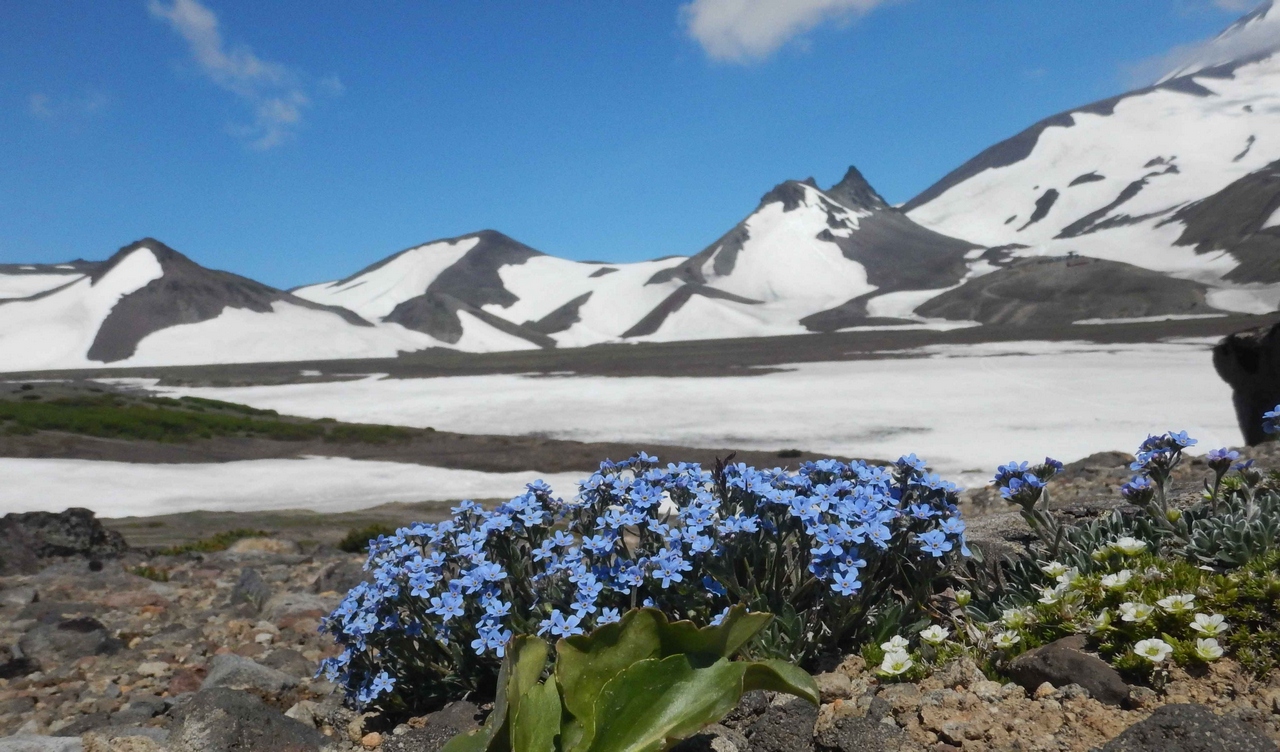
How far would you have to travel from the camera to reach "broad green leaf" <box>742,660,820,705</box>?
2.17 meters

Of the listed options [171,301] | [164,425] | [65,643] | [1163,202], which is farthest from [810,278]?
[65,643]

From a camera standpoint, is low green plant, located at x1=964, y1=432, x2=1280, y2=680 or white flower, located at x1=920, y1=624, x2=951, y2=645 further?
white flower, located at x1=920, y1=624, x2=951, y2=645

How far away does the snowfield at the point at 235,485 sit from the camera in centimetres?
1728

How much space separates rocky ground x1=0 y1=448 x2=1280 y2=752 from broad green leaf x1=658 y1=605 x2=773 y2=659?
465 mm

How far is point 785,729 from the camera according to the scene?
2537mm

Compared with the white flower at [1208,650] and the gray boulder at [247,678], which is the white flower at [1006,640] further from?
the gray boulder at [247,678]

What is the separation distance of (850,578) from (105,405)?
36.3 metres

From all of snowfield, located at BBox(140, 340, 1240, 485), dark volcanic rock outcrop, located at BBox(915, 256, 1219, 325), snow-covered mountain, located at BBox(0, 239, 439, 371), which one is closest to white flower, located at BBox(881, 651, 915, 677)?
snowfield, located at BBox(140, 340, 1240, 485)

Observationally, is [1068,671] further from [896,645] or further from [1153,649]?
[896,645]

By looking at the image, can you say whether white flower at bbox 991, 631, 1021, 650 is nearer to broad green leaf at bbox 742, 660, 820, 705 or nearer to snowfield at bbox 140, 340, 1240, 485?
broad green leaf at bbox 742, 660, 820, 705

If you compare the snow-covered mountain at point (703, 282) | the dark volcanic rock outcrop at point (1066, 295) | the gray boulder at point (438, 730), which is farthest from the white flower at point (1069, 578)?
the snow-covered mountain at point (703, 282)

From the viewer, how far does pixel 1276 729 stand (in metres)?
2.18

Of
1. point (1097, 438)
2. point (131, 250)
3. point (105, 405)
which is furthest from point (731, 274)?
point (1097, 438)

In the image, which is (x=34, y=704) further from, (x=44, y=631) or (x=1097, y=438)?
(x=1097, y=438)
